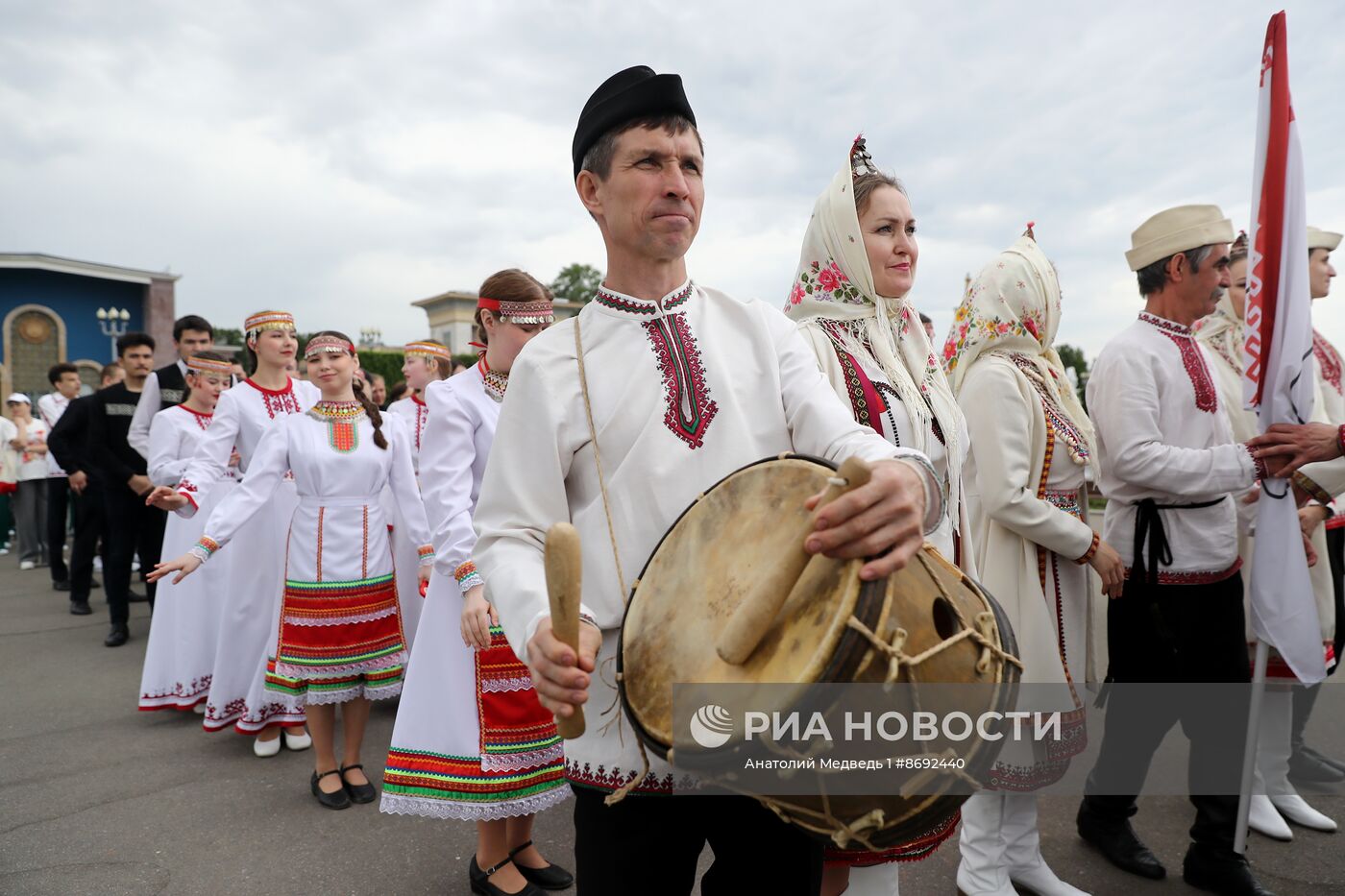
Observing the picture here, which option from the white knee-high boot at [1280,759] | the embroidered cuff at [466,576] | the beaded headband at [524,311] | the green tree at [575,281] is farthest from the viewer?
the green tree at [575,281]

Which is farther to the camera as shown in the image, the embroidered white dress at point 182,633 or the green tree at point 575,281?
the green tree at point 575,281

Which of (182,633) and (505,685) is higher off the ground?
(505,685)

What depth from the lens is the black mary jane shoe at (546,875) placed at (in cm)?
298

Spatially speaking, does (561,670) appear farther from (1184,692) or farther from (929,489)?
(1184,692)

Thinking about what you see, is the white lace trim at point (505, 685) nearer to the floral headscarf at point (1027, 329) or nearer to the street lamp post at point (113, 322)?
the floral headscarf at point (1027, 329)

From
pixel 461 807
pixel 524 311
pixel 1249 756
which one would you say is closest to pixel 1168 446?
pixel 1249 756

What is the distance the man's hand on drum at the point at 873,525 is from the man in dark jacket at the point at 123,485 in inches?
270

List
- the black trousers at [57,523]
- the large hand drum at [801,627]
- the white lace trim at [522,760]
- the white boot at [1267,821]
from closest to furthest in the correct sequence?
the large hand drum at [801,627] → the white lace trim at [522,760] → the white boot at [1267,821] → the black trousers at [57,523]

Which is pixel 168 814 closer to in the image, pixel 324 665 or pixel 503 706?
pixel 324 665

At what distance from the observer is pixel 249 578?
4668mm

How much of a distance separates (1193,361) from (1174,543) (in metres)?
0.70

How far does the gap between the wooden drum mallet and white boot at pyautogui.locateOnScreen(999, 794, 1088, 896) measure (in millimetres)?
2268

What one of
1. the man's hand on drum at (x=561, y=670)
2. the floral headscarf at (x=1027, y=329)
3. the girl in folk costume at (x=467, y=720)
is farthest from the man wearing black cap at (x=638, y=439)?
the floral headscarf at (x=1027, y=329)

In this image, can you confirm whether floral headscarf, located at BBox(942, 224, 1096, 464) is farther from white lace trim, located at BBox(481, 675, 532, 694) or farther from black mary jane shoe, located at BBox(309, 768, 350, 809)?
black mary jane shoe, located at BBox(309, 768, 350, 809)
